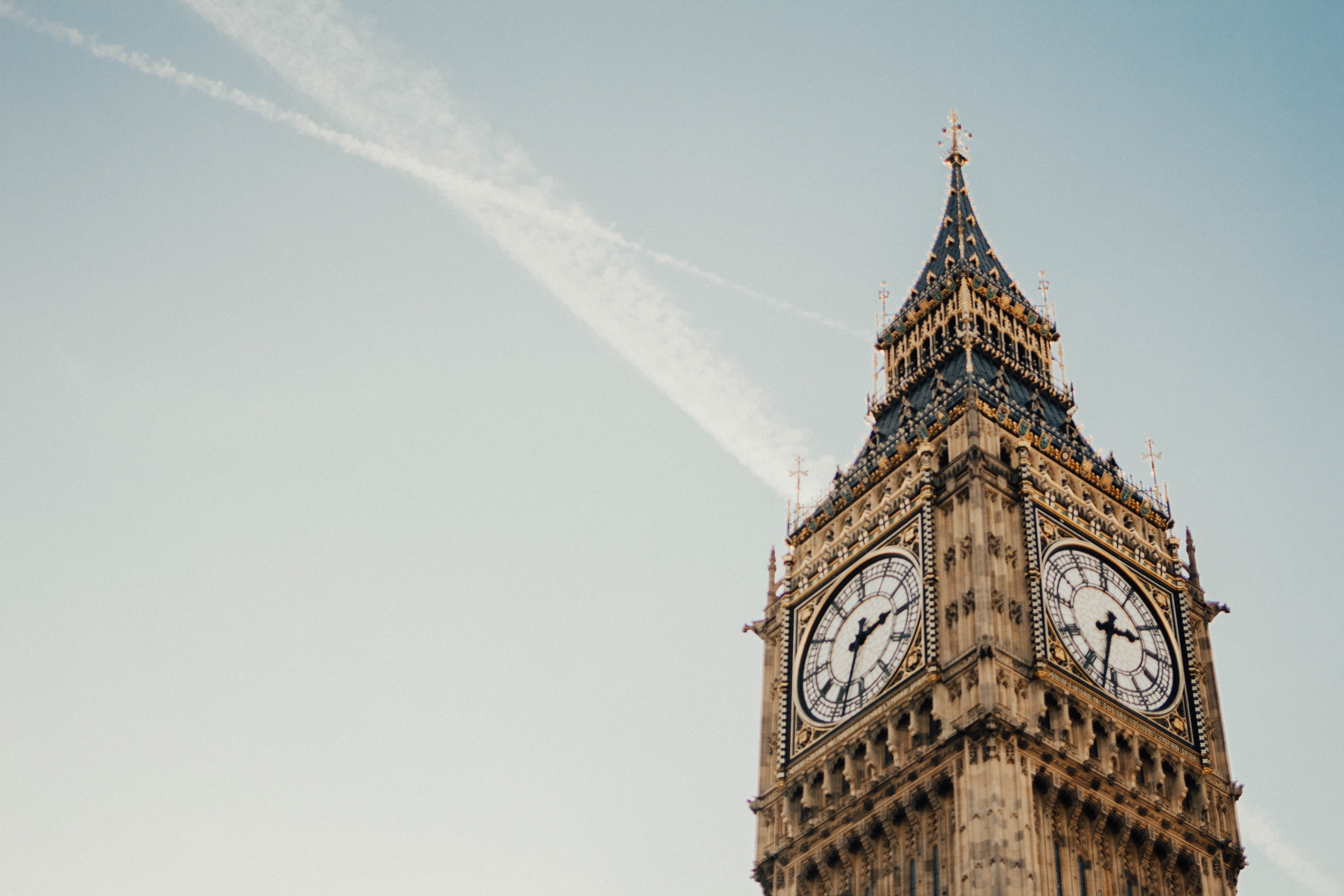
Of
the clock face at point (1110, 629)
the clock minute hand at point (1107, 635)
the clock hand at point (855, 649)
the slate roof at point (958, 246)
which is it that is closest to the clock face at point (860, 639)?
the clock hand at point (855, 649)

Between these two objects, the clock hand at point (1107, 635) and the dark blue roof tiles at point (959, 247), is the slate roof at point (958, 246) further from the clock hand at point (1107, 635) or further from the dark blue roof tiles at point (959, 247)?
the clock hand at point (1107, 635)

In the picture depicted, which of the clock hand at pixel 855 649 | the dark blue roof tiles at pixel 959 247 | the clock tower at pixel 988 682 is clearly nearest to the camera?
the clock tower at pixel 988 682

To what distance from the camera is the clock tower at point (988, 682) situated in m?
52.6

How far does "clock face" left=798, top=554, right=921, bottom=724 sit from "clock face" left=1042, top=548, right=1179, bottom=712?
5.07m

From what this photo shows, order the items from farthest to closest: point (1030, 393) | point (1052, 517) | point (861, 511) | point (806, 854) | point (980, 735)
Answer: point (1030, 393) < point (861, 511) < point (1052, 517) < point (806, 854) < point (980, 735)

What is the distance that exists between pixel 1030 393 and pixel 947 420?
9.80 metres

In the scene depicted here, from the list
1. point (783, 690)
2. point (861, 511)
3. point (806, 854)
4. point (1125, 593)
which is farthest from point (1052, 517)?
point (806, 854)

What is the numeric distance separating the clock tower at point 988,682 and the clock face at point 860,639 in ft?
0.29

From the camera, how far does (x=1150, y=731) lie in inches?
2261

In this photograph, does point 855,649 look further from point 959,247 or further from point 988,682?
point 959,247

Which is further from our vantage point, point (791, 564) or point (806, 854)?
point (791, 564)

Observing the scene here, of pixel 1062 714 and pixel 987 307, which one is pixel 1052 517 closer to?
pixel 1062 714

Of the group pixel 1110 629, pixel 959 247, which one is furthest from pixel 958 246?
pixel 1110 629

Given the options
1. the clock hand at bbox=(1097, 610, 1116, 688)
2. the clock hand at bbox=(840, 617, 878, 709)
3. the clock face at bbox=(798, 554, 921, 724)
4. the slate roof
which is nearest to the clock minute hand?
the clock hand at bbox=(1097, 610, 1116, 688)
